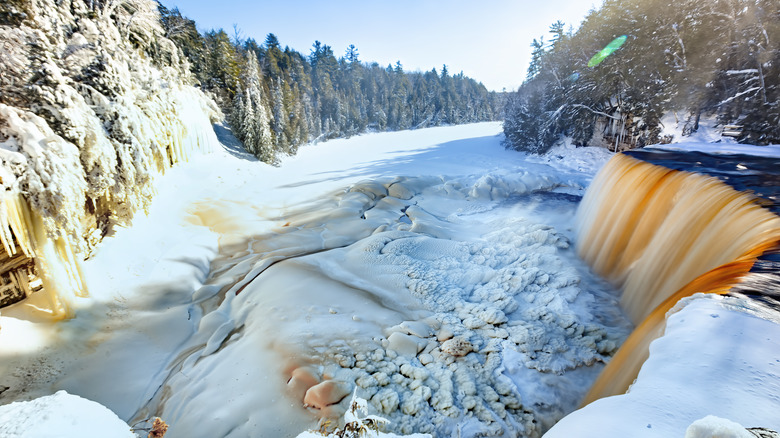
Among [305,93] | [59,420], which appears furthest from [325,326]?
[305,93]

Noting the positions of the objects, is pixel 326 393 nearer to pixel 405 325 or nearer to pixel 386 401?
pixel 386 401

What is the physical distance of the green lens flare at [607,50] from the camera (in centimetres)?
1789

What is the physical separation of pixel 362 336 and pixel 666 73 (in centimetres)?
1952

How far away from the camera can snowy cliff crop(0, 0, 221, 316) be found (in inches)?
197

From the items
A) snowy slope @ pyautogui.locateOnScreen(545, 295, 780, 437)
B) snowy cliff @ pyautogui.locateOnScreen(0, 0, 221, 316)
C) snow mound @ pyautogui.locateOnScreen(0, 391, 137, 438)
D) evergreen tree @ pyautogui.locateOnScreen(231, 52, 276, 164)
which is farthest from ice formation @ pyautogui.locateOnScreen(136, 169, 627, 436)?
evergreen tree @ pyautogui.locateOnScreen(231, 52, 276, 164)

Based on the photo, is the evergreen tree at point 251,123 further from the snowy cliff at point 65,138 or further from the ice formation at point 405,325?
the ice formation at point 405,325

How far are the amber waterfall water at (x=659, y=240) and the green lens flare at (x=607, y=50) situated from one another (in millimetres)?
13854

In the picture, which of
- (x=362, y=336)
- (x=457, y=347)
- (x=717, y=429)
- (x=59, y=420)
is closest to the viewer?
(x=717, y=429)

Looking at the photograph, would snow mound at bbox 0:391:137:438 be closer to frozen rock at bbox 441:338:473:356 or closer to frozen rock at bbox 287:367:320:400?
frozen rock at bbox 287:367:320:400

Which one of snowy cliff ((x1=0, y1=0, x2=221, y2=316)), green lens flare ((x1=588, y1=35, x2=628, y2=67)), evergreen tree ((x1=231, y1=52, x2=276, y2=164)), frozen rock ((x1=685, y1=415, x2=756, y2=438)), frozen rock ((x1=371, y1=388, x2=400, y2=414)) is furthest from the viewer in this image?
evergreen tree ((x1=231, y1=52, x2=276, y2=164))

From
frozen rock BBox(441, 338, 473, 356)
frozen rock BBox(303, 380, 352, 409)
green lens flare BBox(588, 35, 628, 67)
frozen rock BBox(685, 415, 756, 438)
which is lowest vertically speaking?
frozen rock BBox(441, 338, 473, 356)

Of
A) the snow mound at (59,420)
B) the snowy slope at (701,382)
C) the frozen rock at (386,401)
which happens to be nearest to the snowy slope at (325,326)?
the frozen rock at (386,401)

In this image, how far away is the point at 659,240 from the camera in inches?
220

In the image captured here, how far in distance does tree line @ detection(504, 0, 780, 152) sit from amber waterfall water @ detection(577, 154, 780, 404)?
827 centimetres
